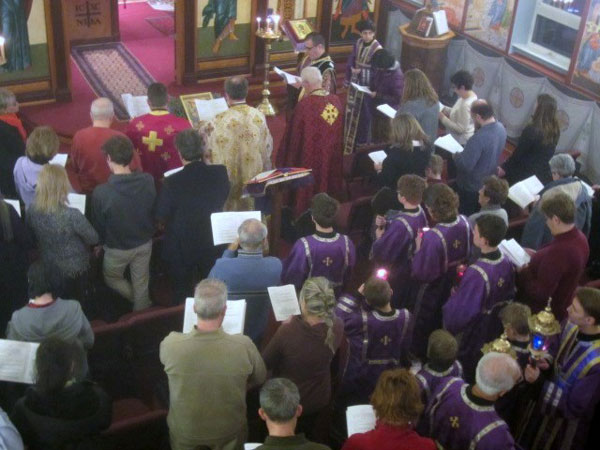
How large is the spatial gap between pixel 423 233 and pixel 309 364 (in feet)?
5.47

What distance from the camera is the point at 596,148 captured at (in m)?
9.26

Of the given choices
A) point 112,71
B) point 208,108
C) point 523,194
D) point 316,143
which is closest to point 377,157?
point 316,143

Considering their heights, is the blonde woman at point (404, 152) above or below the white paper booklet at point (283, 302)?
above

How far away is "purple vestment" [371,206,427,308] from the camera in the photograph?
580 cm

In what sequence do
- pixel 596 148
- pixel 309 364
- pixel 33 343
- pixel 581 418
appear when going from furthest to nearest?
pixel 596 148, pixel 581 418, pixel 309 364, pixel 33 343

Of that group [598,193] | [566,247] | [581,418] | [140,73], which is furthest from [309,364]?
[140,73]

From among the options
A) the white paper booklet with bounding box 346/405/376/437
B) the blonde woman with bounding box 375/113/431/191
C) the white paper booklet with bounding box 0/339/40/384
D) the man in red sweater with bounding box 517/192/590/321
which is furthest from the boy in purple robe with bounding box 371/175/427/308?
the white paper booklet with bounding box 0/339/40/384

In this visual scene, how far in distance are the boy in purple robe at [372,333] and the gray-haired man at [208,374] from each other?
82 centimetres

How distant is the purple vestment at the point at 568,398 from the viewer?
461 centimetres

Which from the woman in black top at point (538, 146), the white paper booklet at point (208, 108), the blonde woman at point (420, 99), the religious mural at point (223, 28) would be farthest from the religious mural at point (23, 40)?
the woman in black top at point (538, 146)

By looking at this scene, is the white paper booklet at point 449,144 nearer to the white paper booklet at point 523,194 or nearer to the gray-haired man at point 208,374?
the white paper booklet at point 523,194

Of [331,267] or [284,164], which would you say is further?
[284,164]

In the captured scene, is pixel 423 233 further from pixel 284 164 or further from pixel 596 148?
pixel 596 148

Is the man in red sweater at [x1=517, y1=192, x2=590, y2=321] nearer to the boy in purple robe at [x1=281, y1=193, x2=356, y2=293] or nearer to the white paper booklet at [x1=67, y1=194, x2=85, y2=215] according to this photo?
the boy in purple robe at [x1=281, y1=193, x2=356, y2=293]
